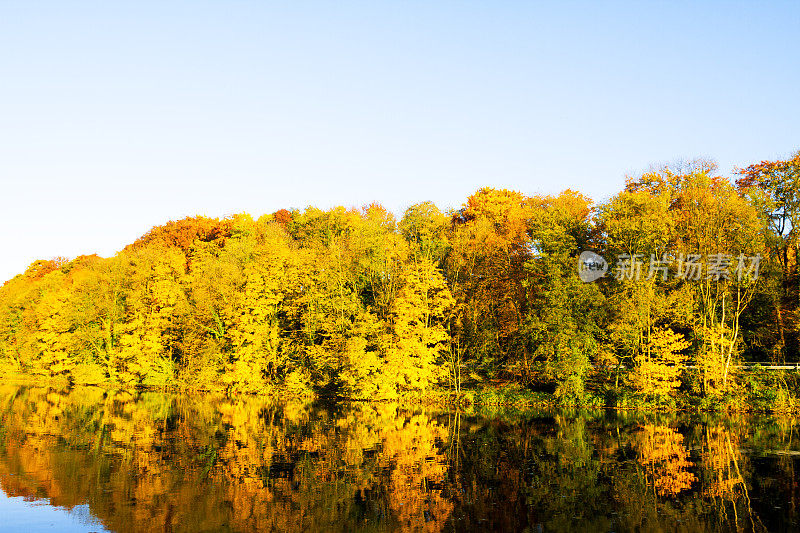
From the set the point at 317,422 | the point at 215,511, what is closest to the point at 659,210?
the point at 317,422

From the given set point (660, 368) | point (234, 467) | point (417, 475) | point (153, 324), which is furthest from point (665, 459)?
point (153, 324)

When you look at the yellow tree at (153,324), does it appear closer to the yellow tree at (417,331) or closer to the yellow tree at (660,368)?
the yellow tree at (417,331)

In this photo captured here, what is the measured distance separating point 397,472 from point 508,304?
24.7 meters

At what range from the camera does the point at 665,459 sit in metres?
23.2

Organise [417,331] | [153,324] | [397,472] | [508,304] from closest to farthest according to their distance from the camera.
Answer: [397,472] → [417,331] → [508,304] → [153,324]

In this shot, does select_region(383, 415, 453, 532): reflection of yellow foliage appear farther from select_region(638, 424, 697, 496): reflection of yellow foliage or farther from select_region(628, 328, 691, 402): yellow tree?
select_region(628, 328, 691, 402): yellow tree

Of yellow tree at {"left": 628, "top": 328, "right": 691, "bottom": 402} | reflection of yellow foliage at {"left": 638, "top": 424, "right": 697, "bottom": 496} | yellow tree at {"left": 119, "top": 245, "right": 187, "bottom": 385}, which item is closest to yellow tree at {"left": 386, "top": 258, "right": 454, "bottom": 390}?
yellow tree at {"left": 628, "top": 328, "right": 691, "bottom": 402}

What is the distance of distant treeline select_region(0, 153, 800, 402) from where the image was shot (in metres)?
38.9

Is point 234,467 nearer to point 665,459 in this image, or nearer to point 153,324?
point 665,459

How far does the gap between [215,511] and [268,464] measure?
6.24m

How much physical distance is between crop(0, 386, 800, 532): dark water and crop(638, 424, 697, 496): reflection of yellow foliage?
0.10m

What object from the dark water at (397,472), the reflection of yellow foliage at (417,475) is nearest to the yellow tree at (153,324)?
the dark water at (397,472)

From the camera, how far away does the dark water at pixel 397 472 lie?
1573cm

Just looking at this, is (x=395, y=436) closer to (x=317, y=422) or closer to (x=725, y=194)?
(x=317, y=422)
